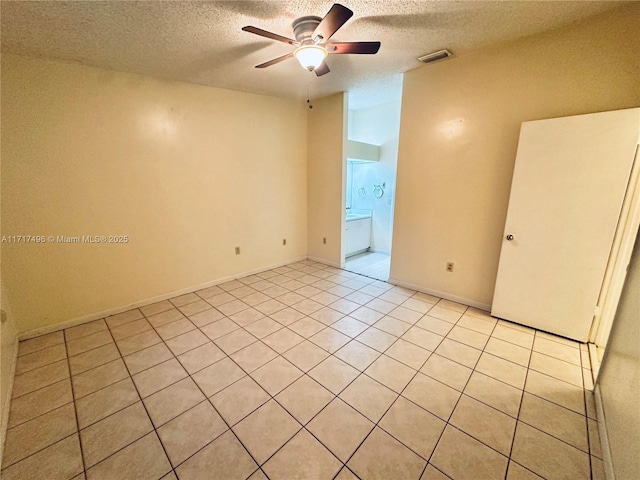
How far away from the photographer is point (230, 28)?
2018mm

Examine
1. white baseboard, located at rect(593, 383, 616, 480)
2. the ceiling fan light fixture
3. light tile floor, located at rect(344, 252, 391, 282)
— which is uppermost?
the ceiling fan light fixture

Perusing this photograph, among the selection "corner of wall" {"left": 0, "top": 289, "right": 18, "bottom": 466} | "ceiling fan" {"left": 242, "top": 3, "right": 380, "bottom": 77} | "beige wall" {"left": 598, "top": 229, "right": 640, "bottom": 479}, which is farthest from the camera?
"ceiling fan" {"left": 242, "top": 3, "right": 380, "bottom": 77}

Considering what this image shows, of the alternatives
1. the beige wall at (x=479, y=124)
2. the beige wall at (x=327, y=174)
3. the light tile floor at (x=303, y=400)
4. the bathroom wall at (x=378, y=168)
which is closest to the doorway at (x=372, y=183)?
the bathroom wall at (x=378, y=168)

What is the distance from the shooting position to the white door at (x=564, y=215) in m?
1.99

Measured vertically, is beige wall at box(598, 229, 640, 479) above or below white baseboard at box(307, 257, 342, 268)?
above

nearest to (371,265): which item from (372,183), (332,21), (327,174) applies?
(327,174)

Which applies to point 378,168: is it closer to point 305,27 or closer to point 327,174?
point 327,174

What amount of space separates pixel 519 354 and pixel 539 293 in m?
0.65

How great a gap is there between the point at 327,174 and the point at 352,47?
236 cm

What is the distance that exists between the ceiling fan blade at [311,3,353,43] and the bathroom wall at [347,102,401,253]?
341 cm

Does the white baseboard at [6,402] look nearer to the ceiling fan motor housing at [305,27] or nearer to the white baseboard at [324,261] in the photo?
the ceiling fan motor housing at [305,27]

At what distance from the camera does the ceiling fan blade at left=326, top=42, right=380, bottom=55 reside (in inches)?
69.9

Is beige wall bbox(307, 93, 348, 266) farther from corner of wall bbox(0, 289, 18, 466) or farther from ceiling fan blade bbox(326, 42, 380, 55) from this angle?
corner of wall bbox(0, 289, 18, 466)

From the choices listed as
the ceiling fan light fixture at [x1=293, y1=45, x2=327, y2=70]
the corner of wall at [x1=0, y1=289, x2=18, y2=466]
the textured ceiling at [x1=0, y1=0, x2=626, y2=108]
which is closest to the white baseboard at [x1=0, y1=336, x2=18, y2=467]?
the corner of wall at [x1=0, y1=289, x2=18, y2=466]
